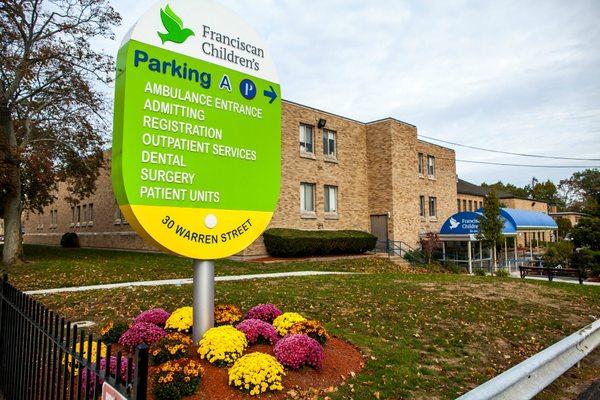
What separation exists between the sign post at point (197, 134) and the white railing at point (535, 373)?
3.39 meters

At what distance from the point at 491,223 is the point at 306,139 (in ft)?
40.3

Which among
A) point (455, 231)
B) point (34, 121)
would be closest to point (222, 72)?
point (34, 121)

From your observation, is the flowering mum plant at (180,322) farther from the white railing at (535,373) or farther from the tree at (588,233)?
the tree at (588,233)

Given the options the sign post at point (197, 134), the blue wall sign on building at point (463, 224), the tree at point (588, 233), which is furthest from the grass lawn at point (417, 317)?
the tree at point (588, 233)

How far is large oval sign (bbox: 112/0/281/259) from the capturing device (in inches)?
190

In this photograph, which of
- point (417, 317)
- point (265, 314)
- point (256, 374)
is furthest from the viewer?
point (417, 317)

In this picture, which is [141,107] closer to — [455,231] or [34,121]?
[34,121]

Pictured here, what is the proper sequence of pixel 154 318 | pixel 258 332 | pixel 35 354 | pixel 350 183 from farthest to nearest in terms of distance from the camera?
pixel 350 183, pixel 154 318, pixel 258 332, pixel 35 354

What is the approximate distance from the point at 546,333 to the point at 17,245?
65.4 ft

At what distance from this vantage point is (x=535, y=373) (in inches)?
200

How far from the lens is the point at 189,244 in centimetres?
529

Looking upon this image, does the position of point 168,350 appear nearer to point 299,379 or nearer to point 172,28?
point 299,379

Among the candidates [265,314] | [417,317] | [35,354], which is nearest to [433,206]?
[417,317]

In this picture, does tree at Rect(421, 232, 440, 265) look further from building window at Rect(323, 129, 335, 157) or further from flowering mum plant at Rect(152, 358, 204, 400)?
flowering mum plant at Rect(152, 358, 204, 400)
